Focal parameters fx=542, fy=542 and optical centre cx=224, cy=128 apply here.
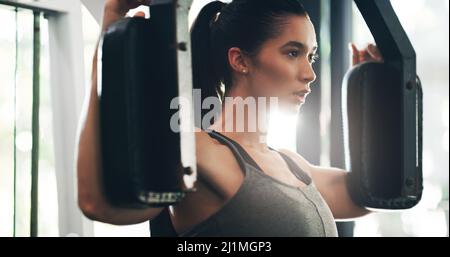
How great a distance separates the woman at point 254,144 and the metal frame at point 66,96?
50 centimetres

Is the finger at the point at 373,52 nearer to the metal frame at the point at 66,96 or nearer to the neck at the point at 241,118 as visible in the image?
the neck at the point at 241,118

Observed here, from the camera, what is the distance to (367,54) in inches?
34.2

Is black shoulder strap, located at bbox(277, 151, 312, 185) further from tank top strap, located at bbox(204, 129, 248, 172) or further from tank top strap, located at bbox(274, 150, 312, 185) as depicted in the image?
tank top strap, located at bbox(204, 129, 248, 172)

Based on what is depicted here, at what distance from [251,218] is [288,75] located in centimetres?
23

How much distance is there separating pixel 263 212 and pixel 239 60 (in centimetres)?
26

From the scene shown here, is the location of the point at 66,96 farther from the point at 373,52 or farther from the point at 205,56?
the point at 373,52

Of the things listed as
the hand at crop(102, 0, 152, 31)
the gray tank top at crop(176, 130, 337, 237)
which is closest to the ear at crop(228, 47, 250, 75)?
the gray tank top at crop(176, 130, 337, 237)

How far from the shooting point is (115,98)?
1.63 feet

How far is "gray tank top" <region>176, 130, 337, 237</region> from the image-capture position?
29.5 inches

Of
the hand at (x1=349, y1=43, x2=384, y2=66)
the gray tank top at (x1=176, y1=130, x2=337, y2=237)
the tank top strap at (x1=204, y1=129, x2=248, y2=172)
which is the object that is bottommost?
the gray tank top at (x1=176, y1=130, x2=337, y2=237)

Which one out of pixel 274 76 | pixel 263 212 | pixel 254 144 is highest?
pixel 274 76

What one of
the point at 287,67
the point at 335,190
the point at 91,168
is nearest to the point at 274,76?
the point at 287,67

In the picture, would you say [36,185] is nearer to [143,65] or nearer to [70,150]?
[70,150]

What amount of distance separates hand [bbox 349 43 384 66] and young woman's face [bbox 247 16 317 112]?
71 millimetres
